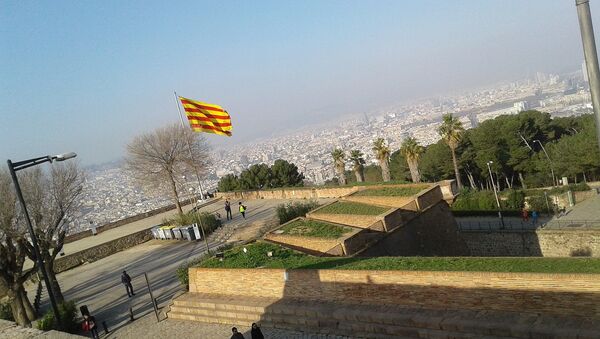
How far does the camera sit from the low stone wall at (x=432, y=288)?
7168 mm

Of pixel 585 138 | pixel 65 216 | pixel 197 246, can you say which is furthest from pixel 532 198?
pixel 65 216

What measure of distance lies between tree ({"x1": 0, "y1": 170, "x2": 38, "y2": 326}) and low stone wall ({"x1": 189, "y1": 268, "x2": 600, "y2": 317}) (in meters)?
7.08

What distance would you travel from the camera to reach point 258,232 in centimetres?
2130

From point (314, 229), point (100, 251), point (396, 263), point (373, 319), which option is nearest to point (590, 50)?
point (373, 319)

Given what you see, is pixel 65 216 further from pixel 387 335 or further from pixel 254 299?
pixel 387 335

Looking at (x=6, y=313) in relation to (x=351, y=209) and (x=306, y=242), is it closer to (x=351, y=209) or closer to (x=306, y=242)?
(x=306, y=242)

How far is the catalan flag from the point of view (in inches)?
691

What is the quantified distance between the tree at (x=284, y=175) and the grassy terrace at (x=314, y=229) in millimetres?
23745

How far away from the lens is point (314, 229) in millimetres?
15602

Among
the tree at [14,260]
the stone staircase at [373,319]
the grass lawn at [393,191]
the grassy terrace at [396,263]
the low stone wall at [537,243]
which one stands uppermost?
the tree at [14,260]

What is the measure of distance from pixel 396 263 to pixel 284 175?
31.4 m

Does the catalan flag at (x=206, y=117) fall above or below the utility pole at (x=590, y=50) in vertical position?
above

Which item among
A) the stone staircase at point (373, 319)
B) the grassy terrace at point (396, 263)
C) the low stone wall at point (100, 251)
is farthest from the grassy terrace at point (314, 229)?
the low stone wall at point (100, 251)

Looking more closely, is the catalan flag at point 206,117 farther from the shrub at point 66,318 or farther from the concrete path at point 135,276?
the shrub at point 66,318
